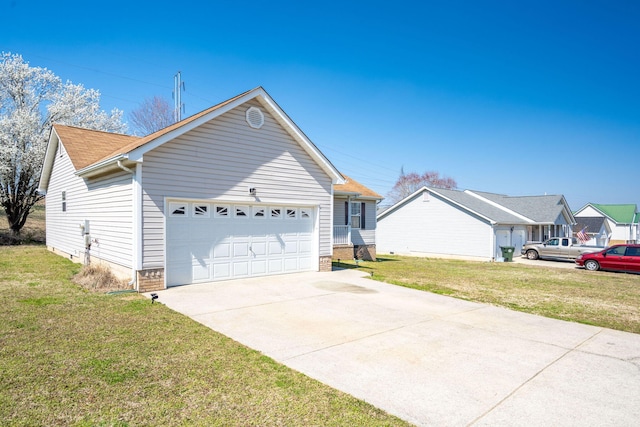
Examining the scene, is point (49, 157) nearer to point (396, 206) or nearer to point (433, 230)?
point (396, 206)

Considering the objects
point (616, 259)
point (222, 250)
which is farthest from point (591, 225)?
point (222, 250)

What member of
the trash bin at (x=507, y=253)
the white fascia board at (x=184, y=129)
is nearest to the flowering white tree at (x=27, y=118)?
the white fascia board at (x=184, y=129)

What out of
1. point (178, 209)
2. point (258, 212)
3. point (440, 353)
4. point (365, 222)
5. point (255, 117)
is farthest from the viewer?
point (365, 222)

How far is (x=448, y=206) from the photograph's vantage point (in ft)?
87.6

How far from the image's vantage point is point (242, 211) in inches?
462

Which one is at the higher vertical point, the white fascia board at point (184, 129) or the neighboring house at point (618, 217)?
the white fascia board at point (184, 129)

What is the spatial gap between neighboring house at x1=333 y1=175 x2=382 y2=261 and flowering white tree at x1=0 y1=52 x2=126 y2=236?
19.1 metres

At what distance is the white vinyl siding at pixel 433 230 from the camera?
82.4ft

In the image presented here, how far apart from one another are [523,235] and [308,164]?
22.6 metres

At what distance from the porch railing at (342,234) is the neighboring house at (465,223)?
10.3 metres

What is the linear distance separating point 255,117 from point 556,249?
21.6m

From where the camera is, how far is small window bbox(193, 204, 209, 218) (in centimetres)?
1078

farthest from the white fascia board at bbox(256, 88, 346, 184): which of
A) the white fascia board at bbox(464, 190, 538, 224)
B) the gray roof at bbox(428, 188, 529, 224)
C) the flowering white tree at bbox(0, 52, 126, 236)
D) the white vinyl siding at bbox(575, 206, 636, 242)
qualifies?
the white vinyl siding at bbox(575, 206, 636, 242)

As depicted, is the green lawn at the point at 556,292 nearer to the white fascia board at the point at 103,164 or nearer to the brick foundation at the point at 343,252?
the brick foundation at the point at 343,252
